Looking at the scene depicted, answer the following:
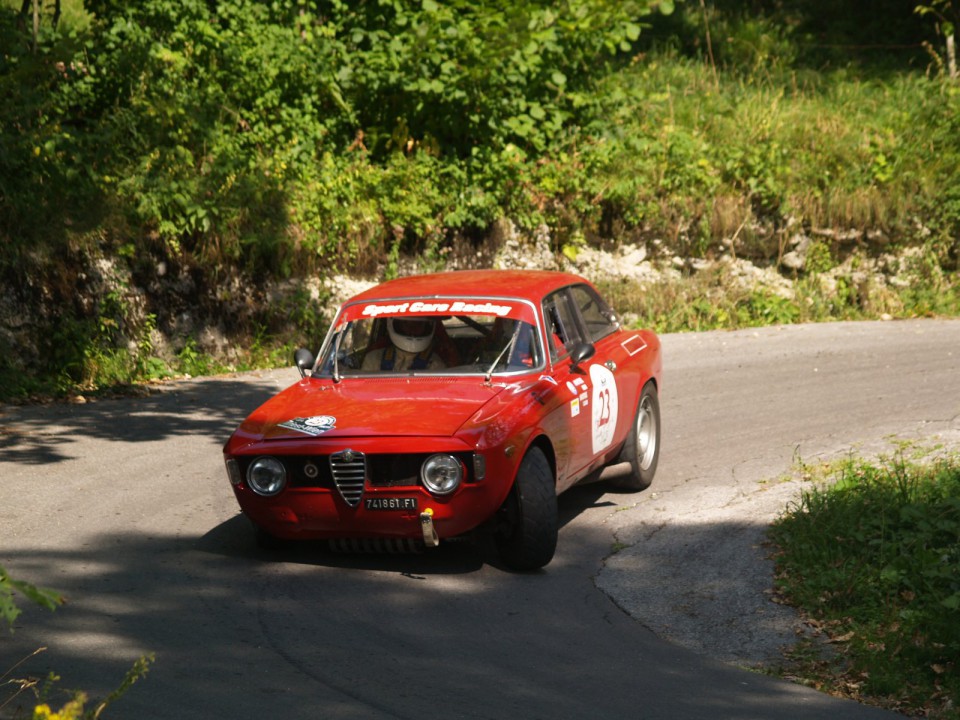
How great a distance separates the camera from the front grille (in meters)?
6.96

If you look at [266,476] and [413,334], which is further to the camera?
[413,334]

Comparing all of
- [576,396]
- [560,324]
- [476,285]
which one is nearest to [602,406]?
[576,396]

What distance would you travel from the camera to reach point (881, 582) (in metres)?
6.72

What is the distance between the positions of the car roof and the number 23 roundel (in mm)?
670

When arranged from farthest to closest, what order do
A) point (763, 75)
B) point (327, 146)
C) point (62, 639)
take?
point (763, 75), point (327, 146), point (62, 639)

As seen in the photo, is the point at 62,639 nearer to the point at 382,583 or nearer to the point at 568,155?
the point at 382,583

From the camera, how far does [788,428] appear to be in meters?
11.0

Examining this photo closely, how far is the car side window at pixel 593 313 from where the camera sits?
9.23 meters

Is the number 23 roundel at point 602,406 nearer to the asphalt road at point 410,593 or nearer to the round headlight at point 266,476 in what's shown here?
the asphalt road at point 410,593

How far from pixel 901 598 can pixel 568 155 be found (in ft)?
38.6

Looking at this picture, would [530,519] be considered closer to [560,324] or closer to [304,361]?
[560,324]

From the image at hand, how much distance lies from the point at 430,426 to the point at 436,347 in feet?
4.25

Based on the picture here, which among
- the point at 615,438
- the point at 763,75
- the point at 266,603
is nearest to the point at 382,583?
the point at 266,603

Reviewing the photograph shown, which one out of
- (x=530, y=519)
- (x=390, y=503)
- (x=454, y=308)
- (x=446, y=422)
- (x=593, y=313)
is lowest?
(x=530, y=519)
